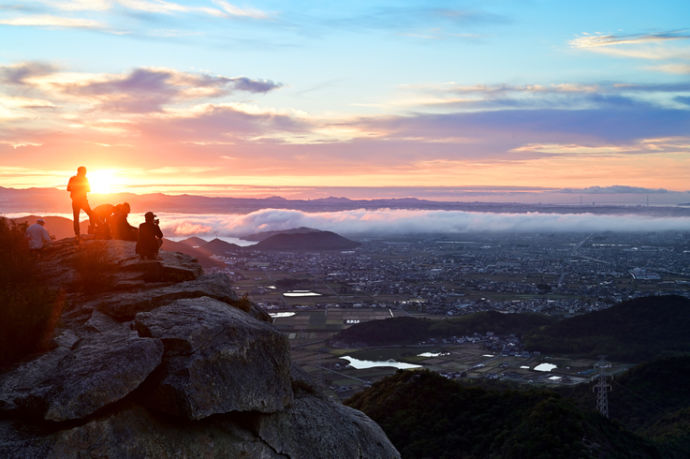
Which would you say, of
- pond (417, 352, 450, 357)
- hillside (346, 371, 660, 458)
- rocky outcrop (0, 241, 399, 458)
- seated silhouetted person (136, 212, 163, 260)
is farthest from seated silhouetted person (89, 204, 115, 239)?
pond (417, 352, 450, 357)

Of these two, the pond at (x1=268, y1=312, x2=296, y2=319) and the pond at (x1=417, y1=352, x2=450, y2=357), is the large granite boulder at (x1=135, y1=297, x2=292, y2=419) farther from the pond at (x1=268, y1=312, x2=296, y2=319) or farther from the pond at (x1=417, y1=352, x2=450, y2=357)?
the pond at (x1=268, y1=312, x2=296, y2=319)

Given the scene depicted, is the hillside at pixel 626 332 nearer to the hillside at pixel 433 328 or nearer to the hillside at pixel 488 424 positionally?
the hillside at pixel 433 328

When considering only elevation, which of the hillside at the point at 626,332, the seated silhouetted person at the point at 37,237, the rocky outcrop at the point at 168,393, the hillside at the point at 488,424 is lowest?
the hillside at the point at 626,332

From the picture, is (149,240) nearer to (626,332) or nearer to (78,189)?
(78,189)

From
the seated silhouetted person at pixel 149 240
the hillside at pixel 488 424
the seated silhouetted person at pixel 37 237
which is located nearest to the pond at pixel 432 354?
the hillside at pixel 488 424

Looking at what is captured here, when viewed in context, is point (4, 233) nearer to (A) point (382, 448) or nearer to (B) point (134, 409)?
(B) point (134, 409)

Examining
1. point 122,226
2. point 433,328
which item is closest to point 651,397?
point 433,328
